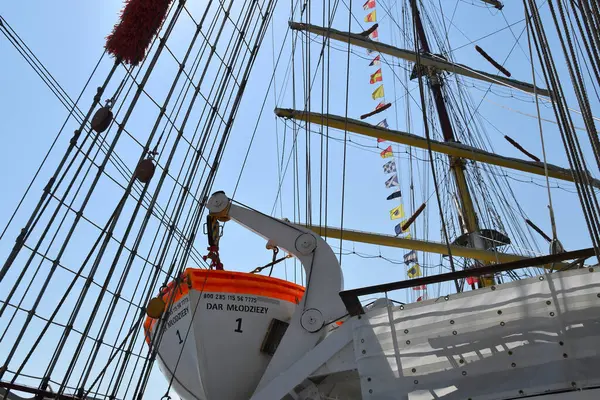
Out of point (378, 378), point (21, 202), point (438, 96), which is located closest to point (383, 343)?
point (378, 378)

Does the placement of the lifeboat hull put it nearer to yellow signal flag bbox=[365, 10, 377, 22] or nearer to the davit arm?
the davit arm

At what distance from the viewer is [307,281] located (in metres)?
5.66

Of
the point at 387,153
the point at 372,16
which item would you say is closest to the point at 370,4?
the point at 372,16

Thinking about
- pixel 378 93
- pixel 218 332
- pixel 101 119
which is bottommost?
pixel 218 332

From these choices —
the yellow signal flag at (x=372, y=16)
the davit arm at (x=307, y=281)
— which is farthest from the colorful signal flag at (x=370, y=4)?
the davit arm at (x=307, y=281)

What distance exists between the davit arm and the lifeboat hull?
30 centimetres

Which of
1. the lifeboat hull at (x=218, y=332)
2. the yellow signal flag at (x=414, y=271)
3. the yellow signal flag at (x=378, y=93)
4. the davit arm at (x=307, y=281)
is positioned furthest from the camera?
the yellow signal flag at (x=378, y=93)

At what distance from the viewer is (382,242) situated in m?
15.1

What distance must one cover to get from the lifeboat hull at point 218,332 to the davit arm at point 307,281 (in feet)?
0.99

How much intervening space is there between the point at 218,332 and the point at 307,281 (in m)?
0.92

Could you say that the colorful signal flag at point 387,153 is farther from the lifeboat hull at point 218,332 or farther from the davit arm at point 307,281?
the lifeboat hull at point 218,332

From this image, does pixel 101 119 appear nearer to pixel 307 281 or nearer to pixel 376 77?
pixel 307 281

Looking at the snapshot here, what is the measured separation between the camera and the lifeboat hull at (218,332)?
541cm

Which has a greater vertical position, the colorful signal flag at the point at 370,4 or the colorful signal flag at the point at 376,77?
the colorful signal flag at the point at 370,4
